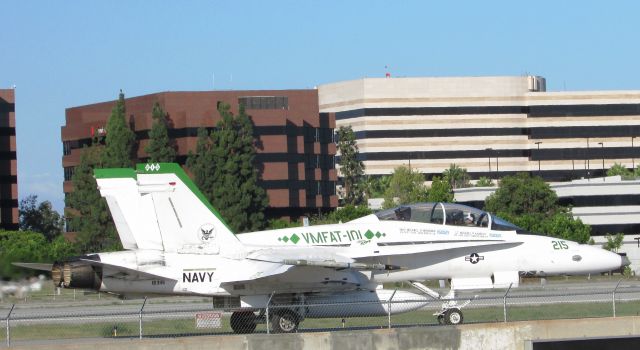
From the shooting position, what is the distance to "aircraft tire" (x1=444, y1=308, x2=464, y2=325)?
31984 mm

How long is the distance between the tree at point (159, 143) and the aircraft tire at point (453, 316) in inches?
2938

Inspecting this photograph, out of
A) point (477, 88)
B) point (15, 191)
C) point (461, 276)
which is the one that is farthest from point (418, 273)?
point (477, 88)

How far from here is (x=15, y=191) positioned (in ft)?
403

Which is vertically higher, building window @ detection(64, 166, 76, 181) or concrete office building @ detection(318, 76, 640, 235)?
concrete office building @ detection(318, 76, 640, 235)

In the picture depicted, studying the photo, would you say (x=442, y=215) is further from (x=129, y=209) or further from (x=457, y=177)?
(x=457, y=177)

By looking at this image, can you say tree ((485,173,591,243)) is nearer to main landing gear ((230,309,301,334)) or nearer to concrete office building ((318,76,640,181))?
concrete office building ((318,76,640,181))

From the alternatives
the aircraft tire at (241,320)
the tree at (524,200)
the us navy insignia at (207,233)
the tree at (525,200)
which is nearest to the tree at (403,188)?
the tree at (524,200)

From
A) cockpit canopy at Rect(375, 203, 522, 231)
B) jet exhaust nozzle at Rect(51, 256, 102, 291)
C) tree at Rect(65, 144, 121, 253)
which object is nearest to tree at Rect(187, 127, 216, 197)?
tree at Rect(65, 144, 121, 253)

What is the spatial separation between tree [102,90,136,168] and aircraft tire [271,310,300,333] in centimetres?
7201

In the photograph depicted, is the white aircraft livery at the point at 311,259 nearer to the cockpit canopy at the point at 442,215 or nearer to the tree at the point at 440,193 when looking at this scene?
the cockpit canopy at the point at 442,215

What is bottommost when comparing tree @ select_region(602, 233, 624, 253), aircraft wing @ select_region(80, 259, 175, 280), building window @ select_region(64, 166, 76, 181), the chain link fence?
tree @ select_region(602, 233, 624, 253)

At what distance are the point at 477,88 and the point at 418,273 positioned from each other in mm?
126816

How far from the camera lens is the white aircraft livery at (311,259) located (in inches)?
1236

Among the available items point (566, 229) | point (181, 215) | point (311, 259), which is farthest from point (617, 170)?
point (311, 259)
